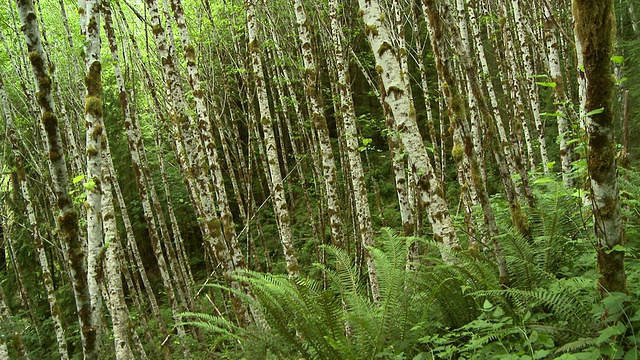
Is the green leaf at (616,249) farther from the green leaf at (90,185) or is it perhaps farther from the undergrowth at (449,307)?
the green leaf at (90,185)

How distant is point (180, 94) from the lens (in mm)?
5996

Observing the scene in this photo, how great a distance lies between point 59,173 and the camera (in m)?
2.80

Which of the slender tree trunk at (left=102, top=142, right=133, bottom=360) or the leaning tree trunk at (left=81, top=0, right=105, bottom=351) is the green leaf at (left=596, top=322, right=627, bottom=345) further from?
the slender tree trunk at (left=102, top=142, right=133, bottom=360)

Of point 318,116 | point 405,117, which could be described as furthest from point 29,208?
point 405,117

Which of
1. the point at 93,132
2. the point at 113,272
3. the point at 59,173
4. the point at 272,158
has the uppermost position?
the point at 93,132

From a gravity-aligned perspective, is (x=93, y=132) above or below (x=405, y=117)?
above

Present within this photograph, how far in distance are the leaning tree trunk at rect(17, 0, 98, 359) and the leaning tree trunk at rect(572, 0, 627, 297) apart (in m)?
3.01

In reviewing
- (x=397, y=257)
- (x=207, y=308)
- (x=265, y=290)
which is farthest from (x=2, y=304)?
(x=397, y=257)

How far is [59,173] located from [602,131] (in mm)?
3177

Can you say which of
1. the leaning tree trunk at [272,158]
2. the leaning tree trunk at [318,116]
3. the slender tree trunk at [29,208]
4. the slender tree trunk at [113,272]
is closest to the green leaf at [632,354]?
the leaning tree trunk at [272,158]

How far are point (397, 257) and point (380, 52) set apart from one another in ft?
6.41

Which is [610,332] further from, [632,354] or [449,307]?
[449,307]

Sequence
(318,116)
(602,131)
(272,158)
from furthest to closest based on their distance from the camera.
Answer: (318,116), (272,158), (602,131)

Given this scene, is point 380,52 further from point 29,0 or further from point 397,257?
point 29,0
